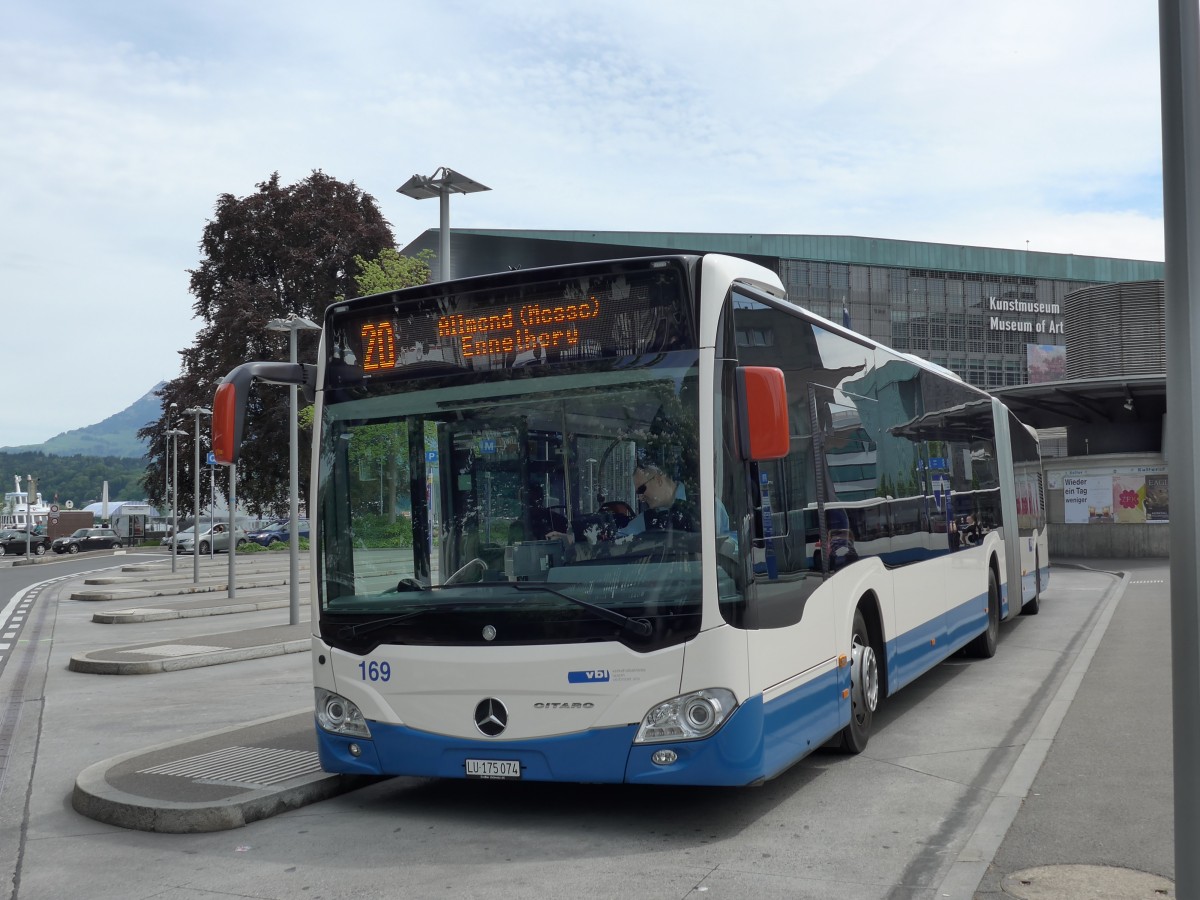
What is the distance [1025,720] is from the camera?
966 centimetres

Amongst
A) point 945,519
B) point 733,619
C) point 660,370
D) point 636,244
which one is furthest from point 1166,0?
point 636,244

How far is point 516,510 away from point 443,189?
8742 mm

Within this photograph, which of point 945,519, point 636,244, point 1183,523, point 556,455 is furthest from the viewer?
point 636,244

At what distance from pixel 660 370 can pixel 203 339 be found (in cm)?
4235

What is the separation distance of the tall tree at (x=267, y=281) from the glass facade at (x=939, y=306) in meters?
35.0

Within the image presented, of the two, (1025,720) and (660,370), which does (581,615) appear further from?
(1025,720)

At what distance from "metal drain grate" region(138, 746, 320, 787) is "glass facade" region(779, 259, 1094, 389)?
67.8 metres

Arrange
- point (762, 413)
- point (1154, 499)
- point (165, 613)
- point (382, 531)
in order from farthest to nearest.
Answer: point (1154, 499) → point (165, 613) → point (382, 531) → point (762, 413)

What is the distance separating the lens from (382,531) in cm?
696

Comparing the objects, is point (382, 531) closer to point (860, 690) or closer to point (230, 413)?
point (230, 413)

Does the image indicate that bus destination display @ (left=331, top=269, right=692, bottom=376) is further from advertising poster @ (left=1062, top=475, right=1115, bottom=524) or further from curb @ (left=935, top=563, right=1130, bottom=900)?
advertising poster @ (left=1062, top=475, right=1115, bottom=524)

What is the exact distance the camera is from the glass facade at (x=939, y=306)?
7638cm

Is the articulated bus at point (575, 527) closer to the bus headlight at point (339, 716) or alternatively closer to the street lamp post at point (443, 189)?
the bus headlight at point (339, 716)

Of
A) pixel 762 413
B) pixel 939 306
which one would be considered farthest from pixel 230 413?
pixel 939 306
